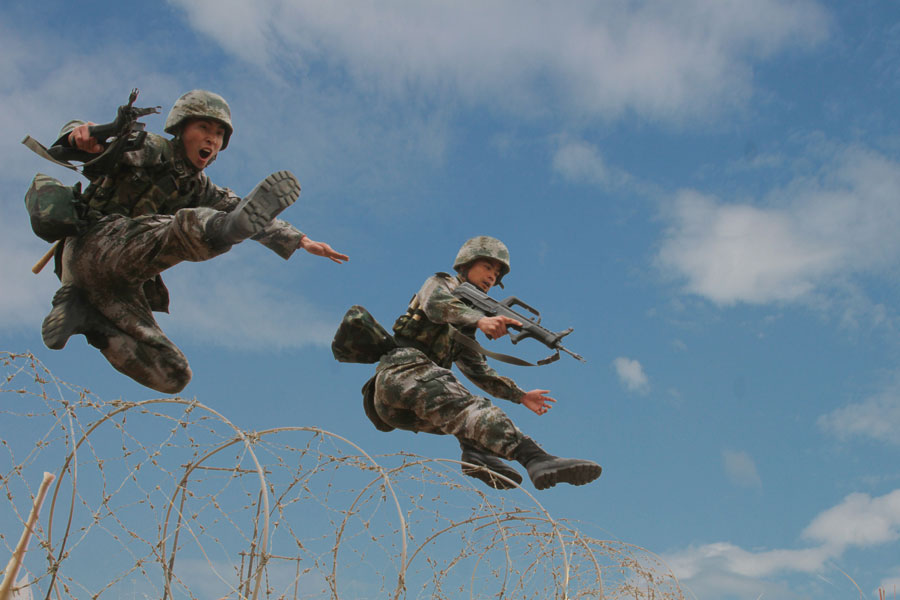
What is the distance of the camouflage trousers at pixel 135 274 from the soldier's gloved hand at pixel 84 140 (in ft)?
1.78

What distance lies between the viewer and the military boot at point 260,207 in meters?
6.57

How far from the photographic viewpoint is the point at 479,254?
27.0 ft

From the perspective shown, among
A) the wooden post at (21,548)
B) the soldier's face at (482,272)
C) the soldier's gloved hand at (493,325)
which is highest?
the soldier's face at (482,272)

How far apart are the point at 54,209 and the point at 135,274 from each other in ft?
2.60

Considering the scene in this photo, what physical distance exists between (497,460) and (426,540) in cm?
85

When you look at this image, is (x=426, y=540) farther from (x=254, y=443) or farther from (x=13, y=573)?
(x=13, y=573)

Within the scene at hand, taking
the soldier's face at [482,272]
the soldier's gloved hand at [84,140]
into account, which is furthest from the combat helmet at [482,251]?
the soldier's gloved hand at [84,140]

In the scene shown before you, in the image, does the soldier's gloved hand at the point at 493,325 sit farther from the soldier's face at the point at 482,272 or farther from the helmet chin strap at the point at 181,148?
the helmet chin strap at the point at 181,148

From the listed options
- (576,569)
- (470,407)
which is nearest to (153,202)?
(470,407)

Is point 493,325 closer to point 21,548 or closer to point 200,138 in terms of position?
point 200,138

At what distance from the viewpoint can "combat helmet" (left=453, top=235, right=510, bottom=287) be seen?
8.26 metres

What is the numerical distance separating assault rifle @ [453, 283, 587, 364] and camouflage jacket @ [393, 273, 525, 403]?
154 mm

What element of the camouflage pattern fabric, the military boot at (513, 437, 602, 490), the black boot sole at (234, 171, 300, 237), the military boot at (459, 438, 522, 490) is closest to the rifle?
the black boot sole at (234, 171, 300, 237)

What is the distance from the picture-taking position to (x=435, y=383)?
25.3ft
